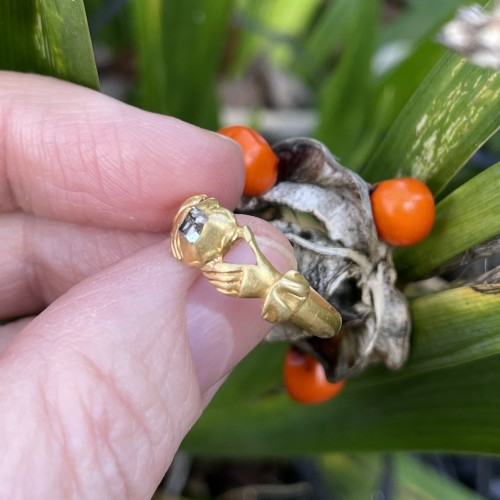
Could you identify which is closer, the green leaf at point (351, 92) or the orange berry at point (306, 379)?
the orange berry at point (306, 379)

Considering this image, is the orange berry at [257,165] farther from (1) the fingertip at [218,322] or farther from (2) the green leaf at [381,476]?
(2) the green leaf at [381,476]

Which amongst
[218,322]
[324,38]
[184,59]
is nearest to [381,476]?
[218,322]

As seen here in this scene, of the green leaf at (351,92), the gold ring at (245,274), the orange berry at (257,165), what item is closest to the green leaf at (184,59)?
the green leaf at (351,92)

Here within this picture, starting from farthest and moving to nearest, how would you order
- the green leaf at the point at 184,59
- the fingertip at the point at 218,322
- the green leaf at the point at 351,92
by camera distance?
1. the green leaf at the point at 351,92
2. the green leaf at the point at 184,59
3. the fingertip at the point at 218,322

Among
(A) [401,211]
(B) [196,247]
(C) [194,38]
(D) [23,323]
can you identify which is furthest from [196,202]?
(C) [194,38]

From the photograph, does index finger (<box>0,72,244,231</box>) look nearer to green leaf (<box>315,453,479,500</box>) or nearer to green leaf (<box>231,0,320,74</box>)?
green leaf (<box>315,453,479,500</box>)

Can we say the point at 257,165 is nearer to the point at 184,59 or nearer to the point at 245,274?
the point at 245,274
